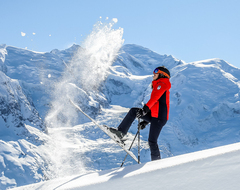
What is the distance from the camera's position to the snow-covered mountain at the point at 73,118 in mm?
111000

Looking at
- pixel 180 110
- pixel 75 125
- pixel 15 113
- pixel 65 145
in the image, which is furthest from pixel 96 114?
pixel 180 110

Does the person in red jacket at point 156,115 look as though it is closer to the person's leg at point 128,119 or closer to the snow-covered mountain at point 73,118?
the person's leg at point 128,119

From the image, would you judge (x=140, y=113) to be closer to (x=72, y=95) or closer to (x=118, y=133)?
(x=118, y=133)

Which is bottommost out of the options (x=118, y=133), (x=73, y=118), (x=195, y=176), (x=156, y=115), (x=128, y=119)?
(x=73, y=118)

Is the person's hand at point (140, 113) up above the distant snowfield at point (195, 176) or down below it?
above

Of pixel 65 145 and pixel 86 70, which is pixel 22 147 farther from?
pixel 86 70

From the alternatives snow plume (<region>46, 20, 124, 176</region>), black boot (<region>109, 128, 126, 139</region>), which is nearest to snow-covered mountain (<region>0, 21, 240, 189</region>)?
snow plume (<region>46, 20, 124, 176</region>)

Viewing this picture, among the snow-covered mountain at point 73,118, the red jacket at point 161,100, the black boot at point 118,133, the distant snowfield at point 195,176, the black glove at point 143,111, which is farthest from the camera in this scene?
the snow-covered mountain at point 73,118

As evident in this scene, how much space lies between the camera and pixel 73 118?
167m

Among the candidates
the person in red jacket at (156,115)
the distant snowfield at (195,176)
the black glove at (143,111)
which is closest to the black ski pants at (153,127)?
the person in red jacket at (156,115)

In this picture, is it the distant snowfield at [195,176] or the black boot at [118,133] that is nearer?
the distant snowfield at [195,176]

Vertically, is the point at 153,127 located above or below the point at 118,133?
above

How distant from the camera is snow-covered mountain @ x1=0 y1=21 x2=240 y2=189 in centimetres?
11100

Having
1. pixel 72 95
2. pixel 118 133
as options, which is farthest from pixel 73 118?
pixel 118 133
